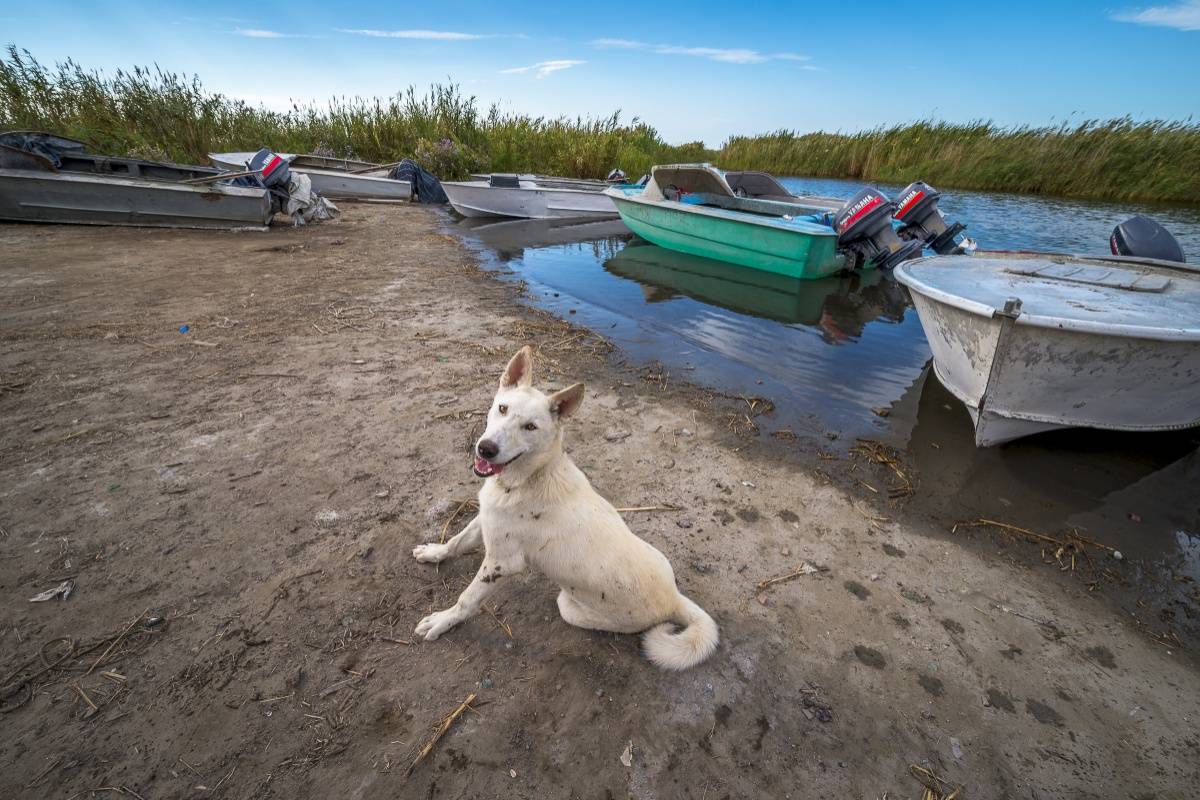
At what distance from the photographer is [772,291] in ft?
30.4

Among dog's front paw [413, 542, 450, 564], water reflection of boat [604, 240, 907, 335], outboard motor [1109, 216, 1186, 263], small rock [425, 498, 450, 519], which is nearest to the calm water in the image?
water reflection of boat [604, 240, 907, 335]

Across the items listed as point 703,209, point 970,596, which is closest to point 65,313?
point 970,596

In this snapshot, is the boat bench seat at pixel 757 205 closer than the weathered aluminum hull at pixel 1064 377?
No

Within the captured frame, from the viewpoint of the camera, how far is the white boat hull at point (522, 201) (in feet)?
44.7

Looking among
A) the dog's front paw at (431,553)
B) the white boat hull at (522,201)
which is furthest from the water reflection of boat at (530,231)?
the dog's front paw at (431,553)

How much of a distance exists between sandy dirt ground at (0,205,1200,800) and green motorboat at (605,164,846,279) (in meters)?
6.23

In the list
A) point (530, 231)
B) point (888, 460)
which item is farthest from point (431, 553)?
point (530, 231)

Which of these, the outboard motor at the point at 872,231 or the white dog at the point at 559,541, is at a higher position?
the outboard motor at the point at 872,231

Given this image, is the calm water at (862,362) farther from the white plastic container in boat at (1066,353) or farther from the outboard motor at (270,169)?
the outboard motor at (270,169)

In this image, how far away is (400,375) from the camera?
4.67m

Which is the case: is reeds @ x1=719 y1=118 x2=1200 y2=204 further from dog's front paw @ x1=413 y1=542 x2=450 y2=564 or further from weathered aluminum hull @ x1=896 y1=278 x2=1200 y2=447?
dog's front paw @ x1=413 y1=542 x2=450 y2=564

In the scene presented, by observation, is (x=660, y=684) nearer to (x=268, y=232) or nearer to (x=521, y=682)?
(x=521, y=682)

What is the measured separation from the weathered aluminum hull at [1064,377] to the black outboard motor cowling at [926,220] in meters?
6.69

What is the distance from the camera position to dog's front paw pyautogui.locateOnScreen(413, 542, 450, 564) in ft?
8.73
